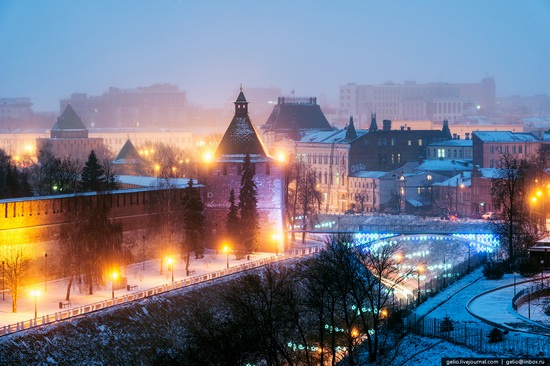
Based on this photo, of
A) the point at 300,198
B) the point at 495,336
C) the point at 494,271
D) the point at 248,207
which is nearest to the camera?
the point at 495,336

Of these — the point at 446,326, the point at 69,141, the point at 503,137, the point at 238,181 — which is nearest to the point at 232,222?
the point at 238,181

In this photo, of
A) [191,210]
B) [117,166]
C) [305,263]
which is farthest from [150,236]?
[117,166]

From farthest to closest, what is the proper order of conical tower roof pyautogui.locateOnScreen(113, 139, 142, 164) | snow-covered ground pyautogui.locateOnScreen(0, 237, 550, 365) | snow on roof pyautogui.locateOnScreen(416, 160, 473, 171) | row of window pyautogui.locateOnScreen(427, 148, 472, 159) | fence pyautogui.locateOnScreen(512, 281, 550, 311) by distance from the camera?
1. row of window pyautogui.locateOnScreen(427, 148, 472, 159)
2. conical tower roof pyautogui.locateOnScreen(113, 139, 142, 164)
3. snow on roof pyautogui.locateOnScreen(416, 160, 473, 171)
4. fence pyautogui.locateOnScreen(512, 281, 550, 311)
5. snow-covered ground pyautogui.locateOnScreen(0, 237, 550, 365)

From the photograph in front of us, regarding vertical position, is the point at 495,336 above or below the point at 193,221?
below

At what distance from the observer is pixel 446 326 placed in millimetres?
47531

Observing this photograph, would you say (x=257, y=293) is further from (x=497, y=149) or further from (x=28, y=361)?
(x=497, y=149)

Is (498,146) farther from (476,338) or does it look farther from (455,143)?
(476,338)

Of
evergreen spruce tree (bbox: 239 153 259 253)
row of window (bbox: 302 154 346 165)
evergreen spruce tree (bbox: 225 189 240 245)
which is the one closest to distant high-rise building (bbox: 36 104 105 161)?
row of window (bbox: 302 154 346 165)

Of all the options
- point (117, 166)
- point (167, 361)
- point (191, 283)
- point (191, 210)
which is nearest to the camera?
point (167, 361)

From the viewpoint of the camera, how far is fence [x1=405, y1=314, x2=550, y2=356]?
43562 mm

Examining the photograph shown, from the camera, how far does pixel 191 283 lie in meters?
57.2

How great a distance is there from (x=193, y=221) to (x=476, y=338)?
78.2 ft

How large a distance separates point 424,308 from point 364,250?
43.4 feet

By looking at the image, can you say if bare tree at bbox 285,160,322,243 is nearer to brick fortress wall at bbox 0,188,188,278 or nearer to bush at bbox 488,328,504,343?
brick fortress wall at bbox 0,188,188,278
